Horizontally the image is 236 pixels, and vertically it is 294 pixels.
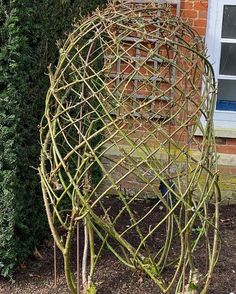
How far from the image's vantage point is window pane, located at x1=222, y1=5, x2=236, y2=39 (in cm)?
580

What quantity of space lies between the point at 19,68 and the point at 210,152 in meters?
1.34

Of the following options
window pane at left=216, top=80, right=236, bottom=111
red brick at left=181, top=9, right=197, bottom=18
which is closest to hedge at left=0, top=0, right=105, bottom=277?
red brick at left=181, top=9, right=197, bottom=18

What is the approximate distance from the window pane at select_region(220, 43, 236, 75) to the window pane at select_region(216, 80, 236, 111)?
0.13m

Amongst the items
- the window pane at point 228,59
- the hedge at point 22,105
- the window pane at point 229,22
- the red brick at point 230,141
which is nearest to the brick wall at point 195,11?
the window pane at point 229,22

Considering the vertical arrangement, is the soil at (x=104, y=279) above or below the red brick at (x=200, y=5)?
below

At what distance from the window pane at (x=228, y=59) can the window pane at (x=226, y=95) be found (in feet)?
0.43

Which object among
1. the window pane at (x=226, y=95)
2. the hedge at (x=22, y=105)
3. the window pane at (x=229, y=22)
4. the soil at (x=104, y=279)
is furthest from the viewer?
the window pane at (x=226, y=95)

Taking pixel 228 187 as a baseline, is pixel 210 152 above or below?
above

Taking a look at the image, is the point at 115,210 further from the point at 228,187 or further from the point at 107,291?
the point at 107,291

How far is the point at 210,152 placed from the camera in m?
3.27

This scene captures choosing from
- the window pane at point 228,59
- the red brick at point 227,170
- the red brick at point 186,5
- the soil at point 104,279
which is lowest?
the soil at point 104,279

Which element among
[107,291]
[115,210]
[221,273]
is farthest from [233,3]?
[107,291]

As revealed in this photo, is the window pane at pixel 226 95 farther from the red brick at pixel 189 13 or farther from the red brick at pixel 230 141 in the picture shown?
the red brick at pixel 189 13

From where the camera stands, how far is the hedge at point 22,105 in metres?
3.62
